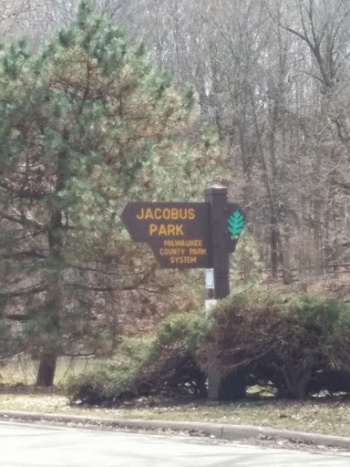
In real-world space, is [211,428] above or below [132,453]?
above

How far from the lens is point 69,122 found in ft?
82.5

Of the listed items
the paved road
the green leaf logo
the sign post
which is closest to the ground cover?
the sign post

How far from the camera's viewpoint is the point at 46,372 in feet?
86.0

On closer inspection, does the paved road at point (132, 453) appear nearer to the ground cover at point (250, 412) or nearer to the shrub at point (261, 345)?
the ground cover at point (250, 412)

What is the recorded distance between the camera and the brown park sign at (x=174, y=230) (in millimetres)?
16516

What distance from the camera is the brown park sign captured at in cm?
1652

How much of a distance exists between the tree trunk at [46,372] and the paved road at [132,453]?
1111 centimetres

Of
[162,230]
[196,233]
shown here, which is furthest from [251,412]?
[162,230]

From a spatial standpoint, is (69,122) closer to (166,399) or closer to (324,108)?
(166,399)

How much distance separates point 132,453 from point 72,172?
529 inches

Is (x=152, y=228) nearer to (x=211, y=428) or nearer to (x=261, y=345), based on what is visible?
(x=261, y=345)

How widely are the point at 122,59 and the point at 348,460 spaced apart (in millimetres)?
15763

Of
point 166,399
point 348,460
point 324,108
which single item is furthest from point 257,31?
point 348,460

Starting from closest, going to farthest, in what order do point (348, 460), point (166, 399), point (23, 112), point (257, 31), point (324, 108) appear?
point (348, 460) → point (166, 399) → point (23, 112) → point (324, 108) → point (257, 31)
